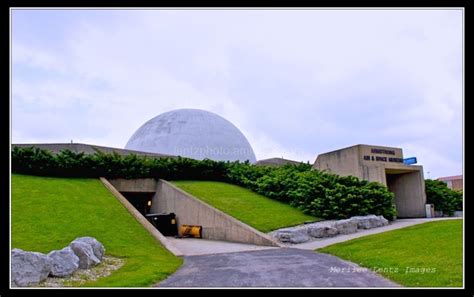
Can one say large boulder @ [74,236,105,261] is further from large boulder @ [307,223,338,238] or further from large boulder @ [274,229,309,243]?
large boulder @ [307,223,338,238]

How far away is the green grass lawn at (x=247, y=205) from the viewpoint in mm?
14961

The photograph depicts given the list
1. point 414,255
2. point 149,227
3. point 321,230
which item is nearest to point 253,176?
point 321,230

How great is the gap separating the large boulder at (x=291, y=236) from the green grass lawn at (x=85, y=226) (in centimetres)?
393

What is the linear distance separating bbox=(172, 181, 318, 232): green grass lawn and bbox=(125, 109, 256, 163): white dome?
11.8 metres

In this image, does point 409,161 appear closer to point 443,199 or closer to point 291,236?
point 443,199

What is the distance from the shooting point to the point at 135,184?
20.7 m

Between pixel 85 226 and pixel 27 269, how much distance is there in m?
5.43

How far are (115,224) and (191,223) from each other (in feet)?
→ 14.1

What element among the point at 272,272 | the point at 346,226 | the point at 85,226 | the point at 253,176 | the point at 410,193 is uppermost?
the point at 253,176

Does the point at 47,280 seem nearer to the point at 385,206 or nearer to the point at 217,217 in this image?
the point at 217,217

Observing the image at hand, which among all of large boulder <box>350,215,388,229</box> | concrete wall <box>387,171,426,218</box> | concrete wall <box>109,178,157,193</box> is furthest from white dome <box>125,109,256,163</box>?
large boulder <box>350,215,388,229</box>

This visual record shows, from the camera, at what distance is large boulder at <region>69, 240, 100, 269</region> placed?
325 inches
